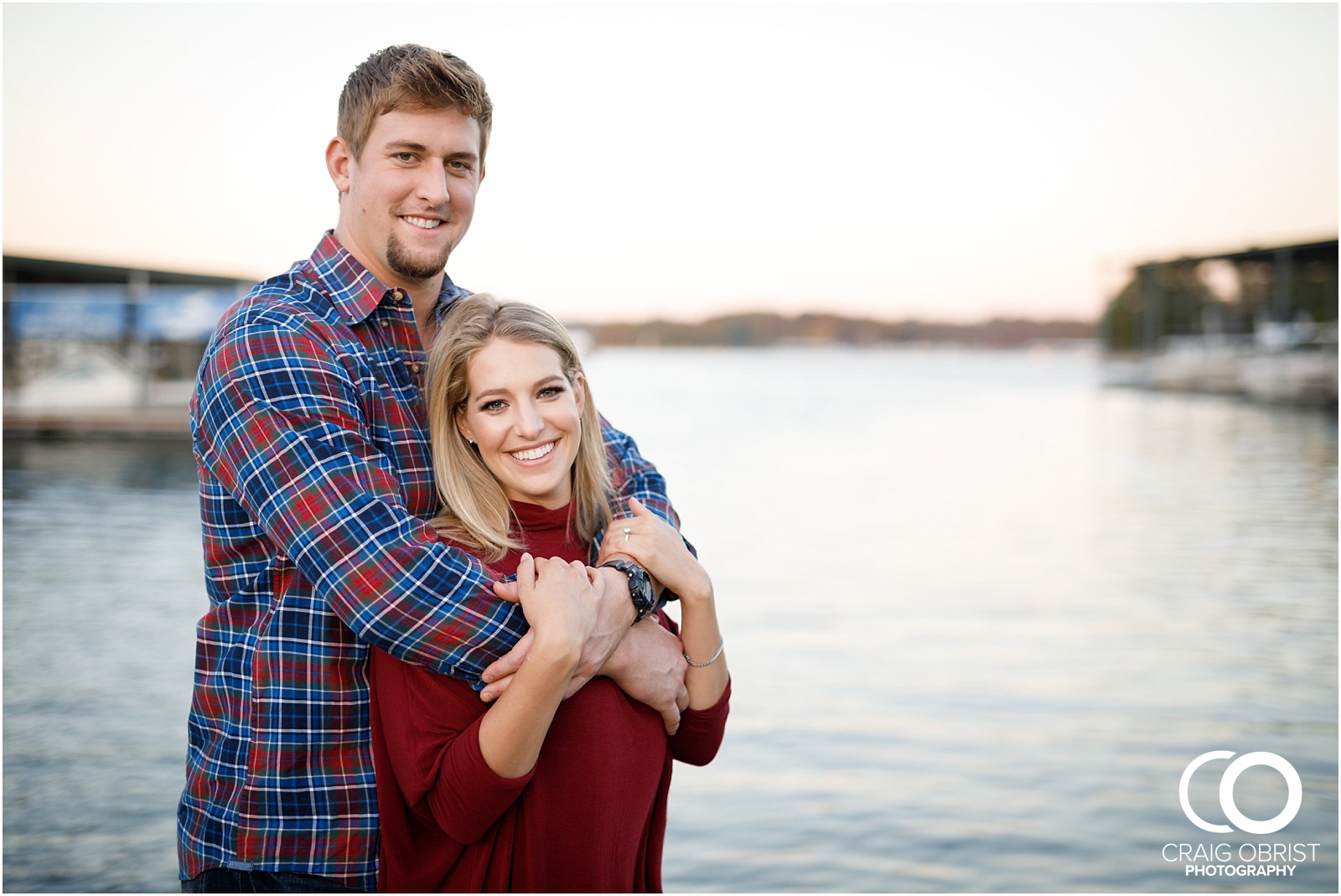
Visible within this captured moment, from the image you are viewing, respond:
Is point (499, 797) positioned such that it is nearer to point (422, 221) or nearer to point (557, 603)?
point (557, 603)

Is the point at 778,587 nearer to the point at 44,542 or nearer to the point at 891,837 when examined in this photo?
the point at 891,837

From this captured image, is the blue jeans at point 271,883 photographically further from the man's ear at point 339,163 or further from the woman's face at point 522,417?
the man's ear at point 339,163

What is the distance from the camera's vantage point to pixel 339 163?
2.42 metres

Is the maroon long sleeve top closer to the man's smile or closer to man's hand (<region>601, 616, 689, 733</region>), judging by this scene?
man's hand (<region>601, 616, 689, 733</region>)

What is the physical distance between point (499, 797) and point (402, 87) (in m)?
1.29

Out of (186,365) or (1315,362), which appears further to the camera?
(1315,362)

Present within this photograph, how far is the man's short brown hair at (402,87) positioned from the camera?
2.26m

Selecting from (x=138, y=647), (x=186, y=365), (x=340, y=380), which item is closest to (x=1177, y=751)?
(x=340, y=380)

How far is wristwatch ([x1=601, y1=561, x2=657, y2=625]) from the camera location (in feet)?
7.17

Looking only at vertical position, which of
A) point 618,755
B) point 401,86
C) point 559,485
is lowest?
point 618,755

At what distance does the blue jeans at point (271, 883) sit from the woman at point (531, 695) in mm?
96

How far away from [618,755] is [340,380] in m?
0.81

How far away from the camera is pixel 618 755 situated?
6.98 feet


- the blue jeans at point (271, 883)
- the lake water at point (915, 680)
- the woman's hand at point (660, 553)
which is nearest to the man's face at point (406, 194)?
the woman's hand at point (660, 553)
